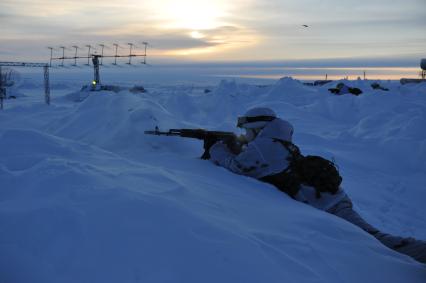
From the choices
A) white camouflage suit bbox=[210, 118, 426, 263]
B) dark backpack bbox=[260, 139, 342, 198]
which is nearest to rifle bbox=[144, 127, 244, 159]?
white camouflage suit bbox=[210, 118, 426, 263]

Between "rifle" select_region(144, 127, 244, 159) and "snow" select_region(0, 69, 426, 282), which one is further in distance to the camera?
"rifle" select_region(144, 127, 244, 159)

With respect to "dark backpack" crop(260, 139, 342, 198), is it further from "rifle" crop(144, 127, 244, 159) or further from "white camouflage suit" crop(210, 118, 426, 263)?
"rifle" crop(144, 127, 244, 159)

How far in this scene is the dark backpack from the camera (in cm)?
454

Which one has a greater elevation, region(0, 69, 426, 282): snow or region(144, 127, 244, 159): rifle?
region(144, 127, 244, 159): rifle

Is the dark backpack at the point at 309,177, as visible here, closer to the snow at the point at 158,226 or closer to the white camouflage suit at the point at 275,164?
the white camouflage suit at the point at 275,164

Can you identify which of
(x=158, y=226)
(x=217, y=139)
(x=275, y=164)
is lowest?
(x=158, y=226)

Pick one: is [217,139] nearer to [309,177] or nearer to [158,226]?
[309,177]

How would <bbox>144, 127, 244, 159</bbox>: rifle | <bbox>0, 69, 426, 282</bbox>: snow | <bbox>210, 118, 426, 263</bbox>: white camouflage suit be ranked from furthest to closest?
<bbox>144, 127, 244, 159</bbox>: rifle < <bbox>210, 118, 426, 263</bbox>: white camouflage suit < <bbox>0, 69, 426, 282</bbox>: snow

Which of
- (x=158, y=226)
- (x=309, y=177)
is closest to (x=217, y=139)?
(x=309, y=177)

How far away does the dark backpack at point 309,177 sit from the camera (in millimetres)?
4539

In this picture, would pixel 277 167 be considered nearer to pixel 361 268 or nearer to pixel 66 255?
pixel 361 268

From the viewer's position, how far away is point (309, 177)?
4586mm

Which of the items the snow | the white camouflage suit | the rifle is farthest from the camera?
the rifle

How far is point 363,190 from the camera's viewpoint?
7582mm
